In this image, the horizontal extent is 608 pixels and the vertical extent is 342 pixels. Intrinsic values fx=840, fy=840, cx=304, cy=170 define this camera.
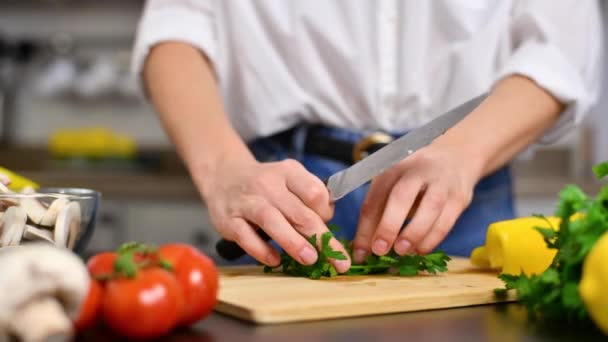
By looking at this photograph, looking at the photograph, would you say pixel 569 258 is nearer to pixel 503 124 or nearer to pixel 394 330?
pixel 394 330

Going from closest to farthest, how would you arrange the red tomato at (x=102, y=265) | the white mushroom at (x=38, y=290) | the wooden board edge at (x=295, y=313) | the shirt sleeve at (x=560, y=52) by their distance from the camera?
the white mushroom at (x=38, y=290) < the red tomato at (x=102, y=265) < the wooden board edge at (x=295, y=313) < the shirt sleeve at (x=560, y=52)

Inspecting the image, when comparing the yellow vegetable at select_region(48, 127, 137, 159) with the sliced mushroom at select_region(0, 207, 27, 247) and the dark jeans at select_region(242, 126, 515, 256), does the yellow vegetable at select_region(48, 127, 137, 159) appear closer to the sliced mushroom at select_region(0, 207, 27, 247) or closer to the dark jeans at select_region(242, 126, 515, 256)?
the dark jeans at select_region(242, 126, 515, 256)

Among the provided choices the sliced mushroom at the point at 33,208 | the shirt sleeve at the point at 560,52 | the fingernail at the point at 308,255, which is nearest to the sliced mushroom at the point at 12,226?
the sliced mushroom at the point at 33,208

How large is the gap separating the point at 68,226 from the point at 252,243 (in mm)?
236

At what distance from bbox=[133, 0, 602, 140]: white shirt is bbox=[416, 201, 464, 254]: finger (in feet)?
1.19

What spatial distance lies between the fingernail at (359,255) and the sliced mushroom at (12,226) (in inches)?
16.0

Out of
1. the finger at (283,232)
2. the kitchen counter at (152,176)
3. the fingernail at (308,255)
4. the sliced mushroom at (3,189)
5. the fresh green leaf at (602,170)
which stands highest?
the fresh green leaf at (602,170)

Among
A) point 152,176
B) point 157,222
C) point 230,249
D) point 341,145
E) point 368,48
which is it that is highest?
point 368,48

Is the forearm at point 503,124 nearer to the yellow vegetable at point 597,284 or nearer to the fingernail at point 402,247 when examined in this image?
the fingernail at point 402,247

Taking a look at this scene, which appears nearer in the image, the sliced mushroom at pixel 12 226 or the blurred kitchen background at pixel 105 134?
the sliced mushroom at pixel 12 226

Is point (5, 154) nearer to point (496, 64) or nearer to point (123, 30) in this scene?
point (123, 30)

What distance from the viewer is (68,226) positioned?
0.88 metres

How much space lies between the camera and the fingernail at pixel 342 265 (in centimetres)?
97

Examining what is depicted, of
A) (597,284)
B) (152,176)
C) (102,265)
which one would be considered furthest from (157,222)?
(597,284)
